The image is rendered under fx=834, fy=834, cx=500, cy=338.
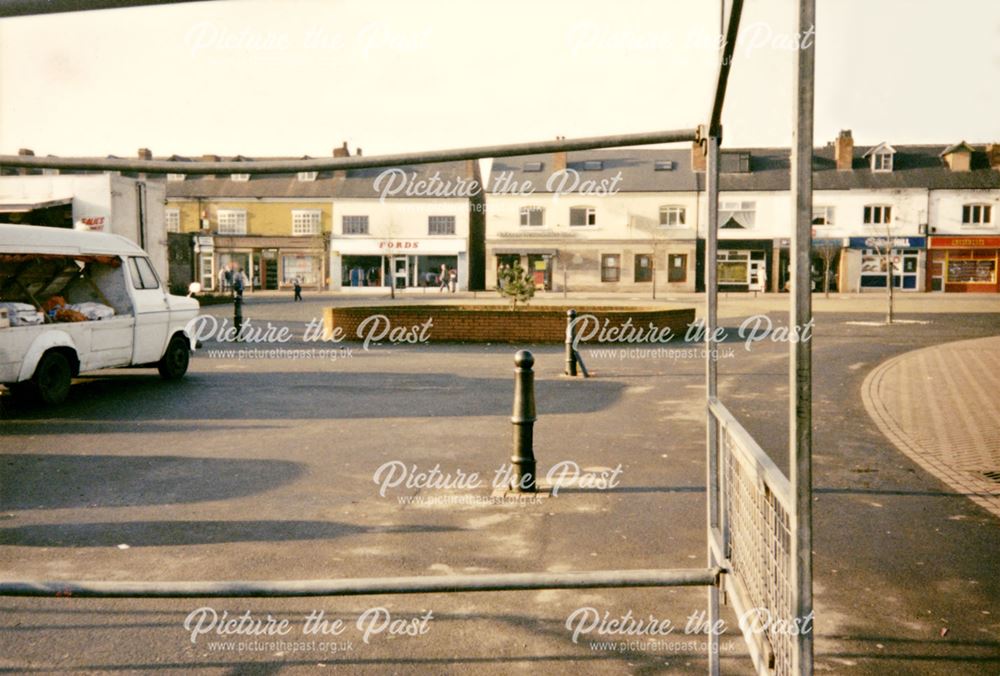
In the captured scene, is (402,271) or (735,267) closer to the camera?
(735,267)

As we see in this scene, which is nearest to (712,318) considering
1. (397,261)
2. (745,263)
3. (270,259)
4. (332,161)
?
(332,161)

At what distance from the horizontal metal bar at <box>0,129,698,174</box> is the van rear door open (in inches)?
407

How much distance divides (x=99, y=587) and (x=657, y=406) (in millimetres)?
8715

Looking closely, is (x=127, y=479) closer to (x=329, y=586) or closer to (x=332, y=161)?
(x=329, y=586)

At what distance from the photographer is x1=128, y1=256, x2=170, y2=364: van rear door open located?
12.3m

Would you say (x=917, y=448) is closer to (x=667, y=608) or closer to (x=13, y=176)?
(x=667, y=608)

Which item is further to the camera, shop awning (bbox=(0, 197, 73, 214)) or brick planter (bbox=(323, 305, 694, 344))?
brick planter (bbox=(323, 305, 694, 344))

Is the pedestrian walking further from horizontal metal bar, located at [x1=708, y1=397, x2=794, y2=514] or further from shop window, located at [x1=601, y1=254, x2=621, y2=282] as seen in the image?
horizontal metal bar, located at [x1=708, y1=397, x2=794, y2=514]

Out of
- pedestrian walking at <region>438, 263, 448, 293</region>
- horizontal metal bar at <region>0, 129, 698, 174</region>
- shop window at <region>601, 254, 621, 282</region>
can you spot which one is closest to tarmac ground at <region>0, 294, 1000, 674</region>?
horizontal metal bar at <region>0, 129, 698, 174</region>

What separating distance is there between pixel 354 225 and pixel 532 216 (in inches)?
469

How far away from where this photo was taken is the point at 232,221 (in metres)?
55.8

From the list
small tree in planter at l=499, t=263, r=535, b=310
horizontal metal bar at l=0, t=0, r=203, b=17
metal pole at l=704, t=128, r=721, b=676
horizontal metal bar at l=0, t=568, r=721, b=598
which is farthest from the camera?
small tree in planter at l=499, t=263, r=535, b=310

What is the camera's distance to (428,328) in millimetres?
19578

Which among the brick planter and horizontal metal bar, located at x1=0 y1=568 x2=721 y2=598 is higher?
the brick planter
